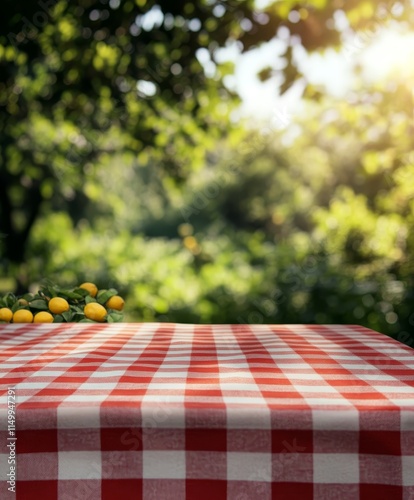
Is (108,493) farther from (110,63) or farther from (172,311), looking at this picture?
(110,63)

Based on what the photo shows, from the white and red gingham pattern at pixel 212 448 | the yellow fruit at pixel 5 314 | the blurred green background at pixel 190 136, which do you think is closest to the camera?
the white and red gingham pattern at pixel 212 448

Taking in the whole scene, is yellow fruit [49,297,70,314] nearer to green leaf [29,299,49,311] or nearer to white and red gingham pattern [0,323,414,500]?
green leaf [29,299,49,311]

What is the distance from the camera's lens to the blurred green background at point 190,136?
4.75 m

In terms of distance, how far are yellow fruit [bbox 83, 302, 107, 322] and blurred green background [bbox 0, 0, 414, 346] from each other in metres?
2.76

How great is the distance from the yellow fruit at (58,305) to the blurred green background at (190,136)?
9.09 ft

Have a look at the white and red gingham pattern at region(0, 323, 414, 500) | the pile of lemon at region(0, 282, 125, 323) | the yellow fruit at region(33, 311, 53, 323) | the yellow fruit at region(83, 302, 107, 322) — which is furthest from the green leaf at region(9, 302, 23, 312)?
the white and red gingham pattern at region(0, 323, 414, 500)

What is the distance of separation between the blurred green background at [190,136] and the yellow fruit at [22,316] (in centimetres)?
284

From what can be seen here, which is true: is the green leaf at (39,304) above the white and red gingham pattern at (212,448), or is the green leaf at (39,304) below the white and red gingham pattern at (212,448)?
above

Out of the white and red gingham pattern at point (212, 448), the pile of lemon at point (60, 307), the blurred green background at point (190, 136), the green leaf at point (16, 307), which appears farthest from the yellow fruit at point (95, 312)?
the blurred green background at point (190, 136)

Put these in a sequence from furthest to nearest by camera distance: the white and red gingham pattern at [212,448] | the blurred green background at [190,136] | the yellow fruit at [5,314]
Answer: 1. the blurred green background at [190,136]
2. the yellow fruit at [5,314]
3. the white and red gingham pattern at [212,448]

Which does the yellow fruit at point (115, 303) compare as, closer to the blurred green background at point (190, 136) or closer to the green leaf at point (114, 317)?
the green leaf at point (114, 317)

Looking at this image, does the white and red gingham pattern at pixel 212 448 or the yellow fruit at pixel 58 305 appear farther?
the yellow fruit at pixel 58 305

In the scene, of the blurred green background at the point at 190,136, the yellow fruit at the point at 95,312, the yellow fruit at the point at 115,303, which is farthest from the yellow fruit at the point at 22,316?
the blurred green background at the point at 190,136

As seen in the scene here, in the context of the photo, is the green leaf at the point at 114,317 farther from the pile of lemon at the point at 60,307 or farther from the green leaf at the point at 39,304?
Result: the green leaf at the point at 39,304
